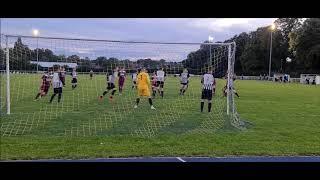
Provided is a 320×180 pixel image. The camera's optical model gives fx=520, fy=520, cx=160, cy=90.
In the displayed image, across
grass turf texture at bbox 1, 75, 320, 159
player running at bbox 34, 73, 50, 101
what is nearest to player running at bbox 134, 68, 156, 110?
grass turf texture at bbox 1, 75, 320, 159

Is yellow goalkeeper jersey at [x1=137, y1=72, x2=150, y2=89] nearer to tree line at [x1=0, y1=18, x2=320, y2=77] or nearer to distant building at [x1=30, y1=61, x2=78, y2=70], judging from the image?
tree line at [x1=0, y1=18, x2=320, y2=77]

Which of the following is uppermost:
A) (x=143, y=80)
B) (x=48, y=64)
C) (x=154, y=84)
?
(x=48, y=64)

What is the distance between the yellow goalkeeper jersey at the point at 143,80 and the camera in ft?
56.3

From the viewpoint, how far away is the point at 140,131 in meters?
12.4

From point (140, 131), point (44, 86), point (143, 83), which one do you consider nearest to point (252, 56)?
point (44, 86)

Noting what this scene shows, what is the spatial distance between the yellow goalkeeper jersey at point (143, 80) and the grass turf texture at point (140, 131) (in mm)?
883

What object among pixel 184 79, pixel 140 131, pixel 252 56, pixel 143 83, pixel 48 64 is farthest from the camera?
pixel 252 56

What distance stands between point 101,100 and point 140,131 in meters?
9.05

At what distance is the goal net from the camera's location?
13.1m

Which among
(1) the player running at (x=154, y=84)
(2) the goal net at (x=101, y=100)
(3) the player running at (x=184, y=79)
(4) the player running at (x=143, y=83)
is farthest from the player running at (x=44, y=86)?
(3) the player running at (x=184, y=79)

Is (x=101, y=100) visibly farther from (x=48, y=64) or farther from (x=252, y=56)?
(x=252, y=56)

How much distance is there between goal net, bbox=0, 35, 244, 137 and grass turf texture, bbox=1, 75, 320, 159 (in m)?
0.03

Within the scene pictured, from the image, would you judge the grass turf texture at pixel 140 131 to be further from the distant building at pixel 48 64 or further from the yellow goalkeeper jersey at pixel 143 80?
the distant building at pixel 48 64
